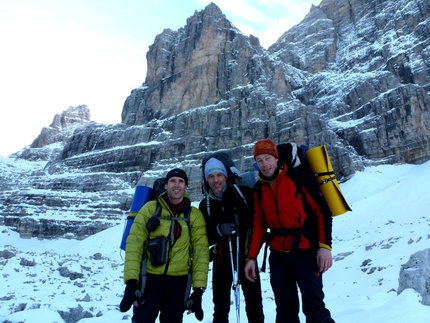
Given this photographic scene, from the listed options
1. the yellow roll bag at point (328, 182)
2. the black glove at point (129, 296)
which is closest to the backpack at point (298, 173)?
the yellow roll bag at point (328, 182)

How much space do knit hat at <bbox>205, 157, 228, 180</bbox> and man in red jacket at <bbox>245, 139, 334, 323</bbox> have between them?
719 mm

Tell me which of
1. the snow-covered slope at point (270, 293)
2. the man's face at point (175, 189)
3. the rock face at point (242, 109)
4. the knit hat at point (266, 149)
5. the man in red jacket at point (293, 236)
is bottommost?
the snow-covered slope at point (270, 293)

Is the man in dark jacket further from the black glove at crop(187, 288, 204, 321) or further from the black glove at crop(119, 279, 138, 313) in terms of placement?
the black glove at crop(119, 279, 138, 313)

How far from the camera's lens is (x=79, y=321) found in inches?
256

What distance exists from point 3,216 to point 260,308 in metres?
73.2

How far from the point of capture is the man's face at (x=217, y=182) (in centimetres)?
476

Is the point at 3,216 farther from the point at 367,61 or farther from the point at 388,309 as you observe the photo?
the point at 367,61

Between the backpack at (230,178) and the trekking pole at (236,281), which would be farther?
the backpack at (230,178)

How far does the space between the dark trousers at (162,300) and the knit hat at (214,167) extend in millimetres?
Answer: 1659

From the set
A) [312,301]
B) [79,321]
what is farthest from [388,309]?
[79,321]

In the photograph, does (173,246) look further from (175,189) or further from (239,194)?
(239,194)

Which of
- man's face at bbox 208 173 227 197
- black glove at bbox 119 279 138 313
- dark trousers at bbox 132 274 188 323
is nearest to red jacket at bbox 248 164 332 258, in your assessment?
man's face at bbox 208 173 227 197

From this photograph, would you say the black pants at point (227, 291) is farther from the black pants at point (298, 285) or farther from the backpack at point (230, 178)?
the backpack at point (230, 178)

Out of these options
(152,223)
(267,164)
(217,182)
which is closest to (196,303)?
(152,223)
